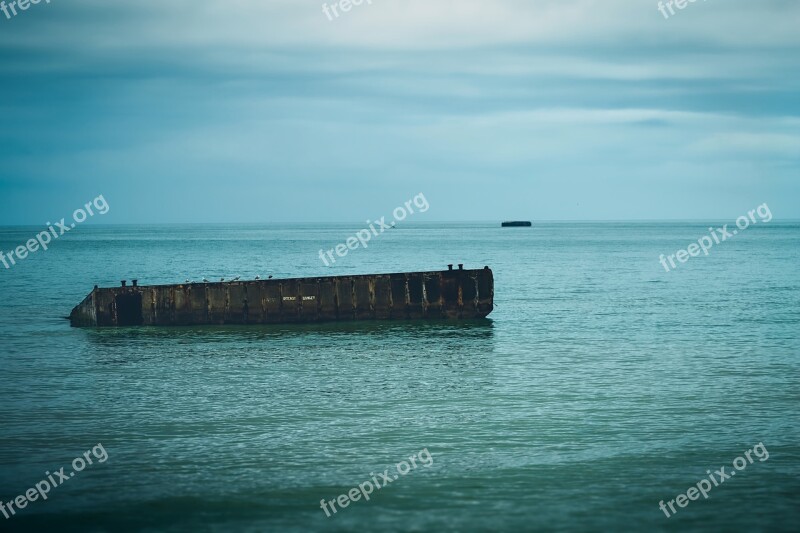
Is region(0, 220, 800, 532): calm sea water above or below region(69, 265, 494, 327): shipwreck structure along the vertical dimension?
below

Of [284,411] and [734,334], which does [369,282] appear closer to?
[734,334]

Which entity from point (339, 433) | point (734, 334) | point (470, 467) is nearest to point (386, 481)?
point (470, 467)

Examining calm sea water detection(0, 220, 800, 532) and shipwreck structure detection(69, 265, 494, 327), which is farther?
shipwreck structure detection(69, 265, 494, 327)

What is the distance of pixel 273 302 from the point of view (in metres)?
44.1

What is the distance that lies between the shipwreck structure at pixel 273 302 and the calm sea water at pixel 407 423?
3.99ft

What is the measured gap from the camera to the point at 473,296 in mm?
45594

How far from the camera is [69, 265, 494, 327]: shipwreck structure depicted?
4381 centimetres

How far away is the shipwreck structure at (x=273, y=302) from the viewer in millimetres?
43812

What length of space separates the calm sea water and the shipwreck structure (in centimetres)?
121

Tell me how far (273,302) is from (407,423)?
2359 centimetres

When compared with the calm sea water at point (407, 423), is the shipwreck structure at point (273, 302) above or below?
above

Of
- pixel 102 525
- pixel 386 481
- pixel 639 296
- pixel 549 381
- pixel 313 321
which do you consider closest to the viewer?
pixel 102 525

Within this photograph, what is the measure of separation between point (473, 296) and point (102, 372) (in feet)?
70.9

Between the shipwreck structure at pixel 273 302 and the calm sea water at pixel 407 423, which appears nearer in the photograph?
the calm sea water at pixel 407 423
